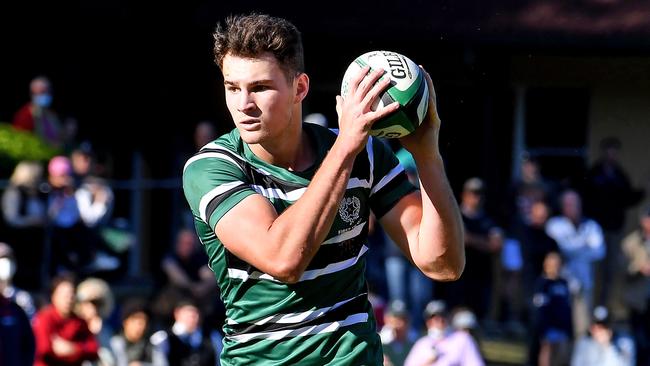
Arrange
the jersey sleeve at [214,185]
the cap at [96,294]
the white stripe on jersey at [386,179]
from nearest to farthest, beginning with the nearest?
the jersey sleeve at [214,185] → the white stripe on jersey at [386,179] → the cap at [96,294]

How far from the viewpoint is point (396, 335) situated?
13.2m

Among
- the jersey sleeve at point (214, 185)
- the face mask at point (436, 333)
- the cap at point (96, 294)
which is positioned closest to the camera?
the jersey sleeve at point (214, 185)

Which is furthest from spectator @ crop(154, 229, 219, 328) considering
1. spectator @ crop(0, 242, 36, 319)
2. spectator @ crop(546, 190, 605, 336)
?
spectator @ crop(546, 190, 605, 336)

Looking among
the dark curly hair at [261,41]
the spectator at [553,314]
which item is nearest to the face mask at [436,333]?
the spectator at [553,314]

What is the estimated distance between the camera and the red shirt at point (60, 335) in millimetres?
11969

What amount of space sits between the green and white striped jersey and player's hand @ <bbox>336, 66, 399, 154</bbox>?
46cm

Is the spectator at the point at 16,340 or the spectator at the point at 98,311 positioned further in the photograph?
the spectator at the point at 98,311

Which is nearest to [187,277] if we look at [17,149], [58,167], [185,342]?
[185,342]

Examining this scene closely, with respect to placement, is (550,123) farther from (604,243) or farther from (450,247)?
(450,247)

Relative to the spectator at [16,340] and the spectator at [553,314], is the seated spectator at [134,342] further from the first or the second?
the spectator at [553,314]

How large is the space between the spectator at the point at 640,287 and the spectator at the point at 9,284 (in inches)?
225

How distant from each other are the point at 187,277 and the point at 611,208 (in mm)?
4229

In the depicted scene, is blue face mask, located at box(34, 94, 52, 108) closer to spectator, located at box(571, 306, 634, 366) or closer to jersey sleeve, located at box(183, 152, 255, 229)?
spectator, located at box(571, 306, 634, 366)

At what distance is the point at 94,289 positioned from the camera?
12.8 metres
